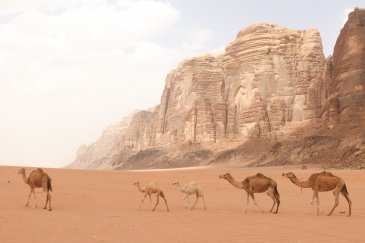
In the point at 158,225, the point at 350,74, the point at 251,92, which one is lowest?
the point at 158,225

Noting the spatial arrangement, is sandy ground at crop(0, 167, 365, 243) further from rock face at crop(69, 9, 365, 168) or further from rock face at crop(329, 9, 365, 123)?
rock face at crop(69, 9, 365, 168)

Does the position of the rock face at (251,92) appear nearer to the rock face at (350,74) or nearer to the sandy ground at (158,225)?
the rock face at (350,74)

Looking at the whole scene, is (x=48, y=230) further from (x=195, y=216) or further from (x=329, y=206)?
(x=329, y=206)

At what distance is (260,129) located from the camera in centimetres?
11169

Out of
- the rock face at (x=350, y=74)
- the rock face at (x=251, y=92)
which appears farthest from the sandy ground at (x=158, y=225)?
the rock face at (x=251, y=92)

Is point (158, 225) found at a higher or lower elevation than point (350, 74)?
lower

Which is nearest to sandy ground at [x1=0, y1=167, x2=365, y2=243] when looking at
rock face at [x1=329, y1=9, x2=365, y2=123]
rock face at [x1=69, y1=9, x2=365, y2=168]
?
rock face at [x1=329, y1=9, x2=365, y2=123]

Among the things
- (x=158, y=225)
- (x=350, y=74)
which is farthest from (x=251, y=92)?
(x=158, y=225)

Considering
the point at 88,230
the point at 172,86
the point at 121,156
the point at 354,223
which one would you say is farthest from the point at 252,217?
the point at 121,156

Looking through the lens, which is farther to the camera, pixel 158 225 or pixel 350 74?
pixel 350 74

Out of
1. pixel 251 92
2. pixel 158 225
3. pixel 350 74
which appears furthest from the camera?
pixel 251 92

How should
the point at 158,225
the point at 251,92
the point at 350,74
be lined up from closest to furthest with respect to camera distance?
the point at 158,225
the point at 350,74
the point at 251,92

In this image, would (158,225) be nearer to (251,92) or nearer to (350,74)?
(350,74)

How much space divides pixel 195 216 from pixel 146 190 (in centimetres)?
284
